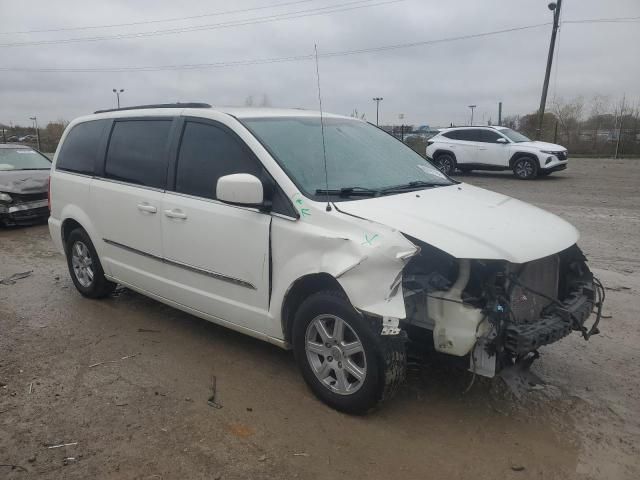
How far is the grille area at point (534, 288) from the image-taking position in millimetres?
3299

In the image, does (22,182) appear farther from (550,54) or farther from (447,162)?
(550,54)

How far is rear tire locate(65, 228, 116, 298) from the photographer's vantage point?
17.8 feet

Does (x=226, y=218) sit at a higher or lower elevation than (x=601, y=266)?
higher

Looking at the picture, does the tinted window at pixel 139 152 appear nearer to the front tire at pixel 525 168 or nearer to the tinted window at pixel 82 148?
the tinted window at pixel 82 148

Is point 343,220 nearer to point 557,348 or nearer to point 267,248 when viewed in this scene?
point 267,248

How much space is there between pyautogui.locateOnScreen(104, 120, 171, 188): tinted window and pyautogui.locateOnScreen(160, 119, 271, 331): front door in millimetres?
241

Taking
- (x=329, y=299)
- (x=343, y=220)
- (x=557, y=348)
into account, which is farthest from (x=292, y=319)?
(x=557, y=348)

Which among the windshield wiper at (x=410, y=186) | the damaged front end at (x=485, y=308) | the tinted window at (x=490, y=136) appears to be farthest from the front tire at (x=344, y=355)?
the tinted window at (x=490, y=136)

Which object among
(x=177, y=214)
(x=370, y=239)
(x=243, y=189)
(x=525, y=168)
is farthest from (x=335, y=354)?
(x=525, y=168)

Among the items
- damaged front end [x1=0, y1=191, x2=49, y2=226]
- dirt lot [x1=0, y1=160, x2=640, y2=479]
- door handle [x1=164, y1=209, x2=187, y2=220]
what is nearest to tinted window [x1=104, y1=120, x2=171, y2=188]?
door handle [x1=164, y1=209, x2=187, y2=220]

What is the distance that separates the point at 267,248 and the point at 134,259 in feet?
5.63

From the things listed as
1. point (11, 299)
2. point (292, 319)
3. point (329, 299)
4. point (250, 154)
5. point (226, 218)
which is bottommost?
point (11, 299)

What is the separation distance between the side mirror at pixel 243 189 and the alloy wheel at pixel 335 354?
33.4 inches

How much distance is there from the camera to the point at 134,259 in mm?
4770
